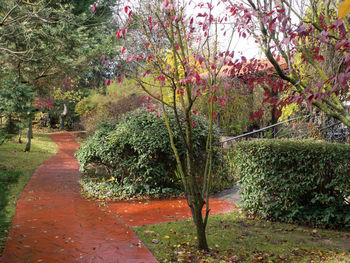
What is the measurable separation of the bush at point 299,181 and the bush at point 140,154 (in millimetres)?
2212

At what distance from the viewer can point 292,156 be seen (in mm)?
4938

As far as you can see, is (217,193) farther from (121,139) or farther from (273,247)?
(273,247)

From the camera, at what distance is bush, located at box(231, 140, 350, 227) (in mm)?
4738

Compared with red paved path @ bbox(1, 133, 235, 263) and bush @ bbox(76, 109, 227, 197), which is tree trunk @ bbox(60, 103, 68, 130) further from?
bush @ bbox(76, 109, 227, 197)

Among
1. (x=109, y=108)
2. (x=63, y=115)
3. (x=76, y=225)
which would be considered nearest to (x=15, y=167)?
(x=76, y=225)

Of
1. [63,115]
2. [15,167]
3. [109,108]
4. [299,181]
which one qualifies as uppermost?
[109,108]

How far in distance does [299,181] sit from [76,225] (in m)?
3.62

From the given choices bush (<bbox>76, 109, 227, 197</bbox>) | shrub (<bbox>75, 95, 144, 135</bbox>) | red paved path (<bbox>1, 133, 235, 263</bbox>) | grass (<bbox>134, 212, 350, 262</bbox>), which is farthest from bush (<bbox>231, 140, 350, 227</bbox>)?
shrub (<bbox>75, 95, 144, 135</bbox>)

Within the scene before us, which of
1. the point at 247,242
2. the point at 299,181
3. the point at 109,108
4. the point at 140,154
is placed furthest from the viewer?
the point at 109,108

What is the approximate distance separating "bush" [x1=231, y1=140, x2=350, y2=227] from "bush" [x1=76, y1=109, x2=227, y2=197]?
221 centimetres

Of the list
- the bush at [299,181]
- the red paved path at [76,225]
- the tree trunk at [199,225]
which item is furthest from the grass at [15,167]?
the bush at [299,181]

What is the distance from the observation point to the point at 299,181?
195 inches

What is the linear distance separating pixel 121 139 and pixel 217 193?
2.68m

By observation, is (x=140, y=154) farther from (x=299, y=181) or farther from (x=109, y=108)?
(x=109, y=108)
